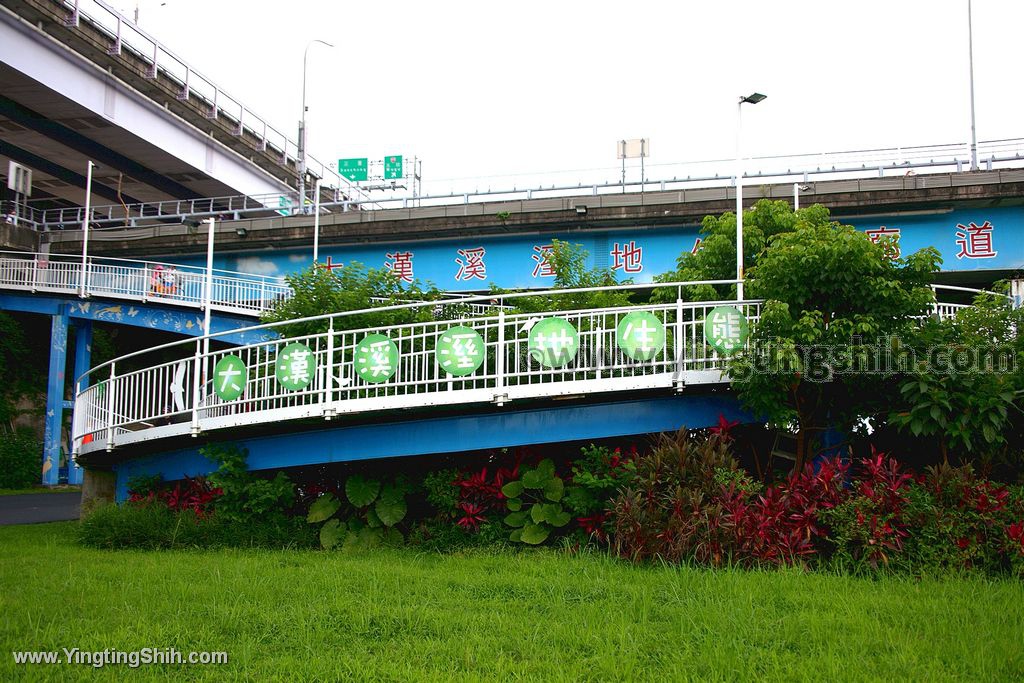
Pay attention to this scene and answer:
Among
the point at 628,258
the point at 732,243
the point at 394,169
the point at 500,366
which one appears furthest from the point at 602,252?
the point at 394,169

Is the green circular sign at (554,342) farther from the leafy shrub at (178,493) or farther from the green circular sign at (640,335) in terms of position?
the leafy shrub at (178,493)

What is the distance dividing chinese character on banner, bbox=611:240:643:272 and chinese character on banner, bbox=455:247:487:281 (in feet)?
11.5

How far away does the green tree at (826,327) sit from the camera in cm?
865

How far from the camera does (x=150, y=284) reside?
22.5 meters

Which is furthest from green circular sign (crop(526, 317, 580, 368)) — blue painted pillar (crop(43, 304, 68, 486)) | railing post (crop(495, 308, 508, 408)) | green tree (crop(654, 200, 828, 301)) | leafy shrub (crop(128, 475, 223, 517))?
blue painted pillar (crop(43, 304, 68, 486))

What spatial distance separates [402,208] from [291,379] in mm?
13894

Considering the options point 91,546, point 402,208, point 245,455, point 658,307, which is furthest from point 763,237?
point 402,208

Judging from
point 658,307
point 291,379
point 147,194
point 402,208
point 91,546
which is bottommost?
point 91,546

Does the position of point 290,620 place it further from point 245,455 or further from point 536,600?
point 245,455

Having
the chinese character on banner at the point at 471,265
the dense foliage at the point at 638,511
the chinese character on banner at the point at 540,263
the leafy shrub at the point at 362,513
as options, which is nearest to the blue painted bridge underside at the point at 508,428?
the dense foliage at the point at 638,511

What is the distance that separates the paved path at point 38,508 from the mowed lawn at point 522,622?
774cm

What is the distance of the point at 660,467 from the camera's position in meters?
8.38

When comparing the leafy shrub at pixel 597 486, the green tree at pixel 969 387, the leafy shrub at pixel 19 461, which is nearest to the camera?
the green tree at pixel 969 387

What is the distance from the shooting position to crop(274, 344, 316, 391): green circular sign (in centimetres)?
985
